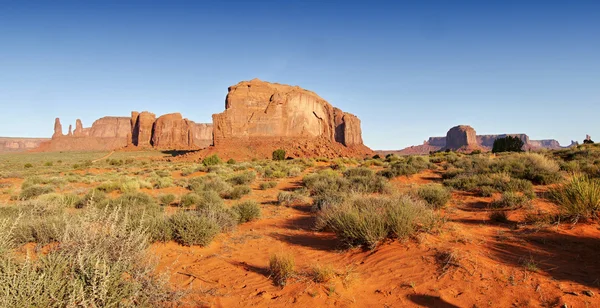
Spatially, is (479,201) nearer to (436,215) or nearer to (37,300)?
(436,215)

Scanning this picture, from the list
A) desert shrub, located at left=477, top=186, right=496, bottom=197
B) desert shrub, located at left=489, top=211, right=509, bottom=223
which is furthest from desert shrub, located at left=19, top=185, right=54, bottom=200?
desert shrub, located at left=477, top=186, right=496, bottom=197

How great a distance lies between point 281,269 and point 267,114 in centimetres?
5846

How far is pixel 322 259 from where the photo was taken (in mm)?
5000

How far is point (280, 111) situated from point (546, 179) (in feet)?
182

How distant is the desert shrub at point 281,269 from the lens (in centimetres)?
426

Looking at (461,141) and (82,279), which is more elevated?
(461,141)

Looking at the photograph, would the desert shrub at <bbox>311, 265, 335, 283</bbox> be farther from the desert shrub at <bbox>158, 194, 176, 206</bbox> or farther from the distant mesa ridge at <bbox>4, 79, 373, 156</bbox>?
the distant mesa ridge at <bbox>4, 79, 373, 156</bbox>

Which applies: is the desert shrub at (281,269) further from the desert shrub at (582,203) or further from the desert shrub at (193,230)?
the desert shrub at (582,203)

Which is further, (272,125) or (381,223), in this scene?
(272,125)

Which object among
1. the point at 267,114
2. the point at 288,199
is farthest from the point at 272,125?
the point at 288,199

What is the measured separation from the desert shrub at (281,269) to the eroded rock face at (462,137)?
408ft

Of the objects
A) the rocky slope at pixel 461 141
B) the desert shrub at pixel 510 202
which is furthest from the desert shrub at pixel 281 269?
the rocky slope at pixel 461 141

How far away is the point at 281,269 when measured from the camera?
14.2 feet

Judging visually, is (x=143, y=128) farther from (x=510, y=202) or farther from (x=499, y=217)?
(x=499, y=217)
